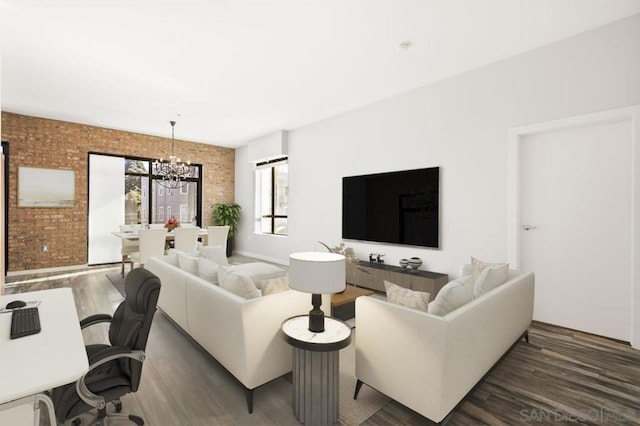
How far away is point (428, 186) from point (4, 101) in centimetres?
692

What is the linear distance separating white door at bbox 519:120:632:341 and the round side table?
111 inches

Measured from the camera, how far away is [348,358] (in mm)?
2684

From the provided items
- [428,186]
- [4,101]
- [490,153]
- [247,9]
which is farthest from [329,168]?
[4,101]

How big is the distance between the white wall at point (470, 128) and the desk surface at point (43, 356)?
3.93 m

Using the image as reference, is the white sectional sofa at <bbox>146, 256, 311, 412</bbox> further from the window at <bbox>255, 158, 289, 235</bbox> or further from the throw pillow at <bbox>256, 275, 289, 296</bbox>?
the window at <bbox>255, 158, 289, 235</bbox>

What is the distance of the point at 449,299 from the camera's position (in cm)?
188

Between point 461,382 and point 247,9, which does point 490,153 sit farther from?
point 247,9

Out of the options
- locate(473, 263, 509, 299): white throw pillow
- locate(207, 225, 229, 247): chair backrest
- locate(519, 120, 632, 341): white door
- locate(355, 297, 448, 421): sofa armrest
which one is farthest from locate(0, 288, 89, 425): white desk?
locate(207, 225, 229, 247): chair backrest

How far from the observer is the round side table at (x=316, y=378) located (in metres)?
1.77

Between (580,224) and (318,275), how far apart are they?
10.0ft

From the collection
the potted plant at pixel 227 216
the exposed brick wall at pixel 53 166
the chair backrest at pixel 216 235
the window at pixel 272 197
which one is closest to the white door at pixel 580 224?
the window at pixel 272 197

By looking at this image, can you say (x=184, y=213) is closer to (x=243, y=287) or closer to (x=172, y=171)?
(x=172, y=171)

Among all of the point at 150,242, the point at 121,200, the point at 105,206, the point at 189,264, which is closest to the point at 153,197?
the point at 121,200

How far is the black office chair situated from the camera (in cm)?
146
